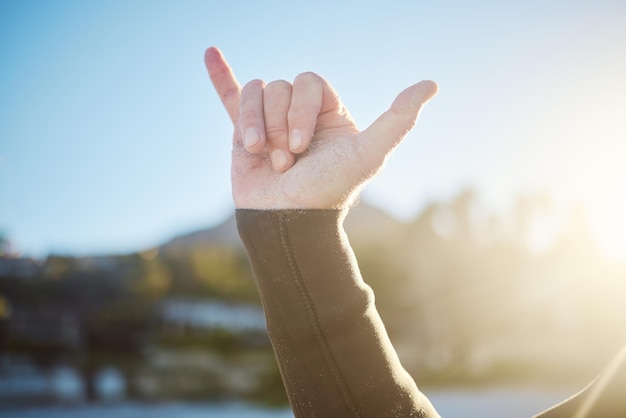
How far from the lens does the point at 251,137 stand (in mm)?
1405

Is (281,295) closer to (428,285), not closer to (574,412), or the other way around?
(574,412)

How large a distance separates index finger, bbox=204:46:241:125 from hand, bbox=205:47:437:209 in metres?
0.29

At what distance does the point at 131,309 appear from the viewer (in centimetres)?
3775

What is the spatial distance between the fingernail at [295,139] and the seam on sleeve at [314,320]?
0.62ft

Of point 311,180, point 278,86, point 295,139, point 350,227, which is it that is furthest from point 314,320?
point 350,227

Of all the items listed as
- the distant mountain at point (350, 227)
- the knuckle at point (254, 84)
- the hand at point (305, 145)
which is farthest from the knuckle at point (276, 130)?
the distant mountain at point (350, 227)

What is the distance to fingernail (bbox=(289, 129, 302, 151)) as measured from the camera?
1430 mm

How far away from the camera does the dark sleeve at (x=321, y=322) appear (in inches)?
55.6

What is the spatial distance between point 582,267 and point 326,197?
4956 centimetres

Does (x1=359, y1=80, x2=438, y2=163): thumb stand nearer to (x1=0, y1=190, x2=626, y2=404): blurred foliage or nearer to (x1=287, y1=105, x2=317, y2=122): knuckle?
(x1=287, y1=105, x2=317, y2=122): knuckle

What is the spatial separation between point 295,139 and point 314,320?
47cm

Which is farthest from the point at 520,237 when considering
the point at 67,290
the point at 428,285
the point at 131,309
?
the point at 67,290

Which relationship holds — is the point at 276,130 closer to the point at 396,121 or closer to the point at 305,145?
the point at 305,145

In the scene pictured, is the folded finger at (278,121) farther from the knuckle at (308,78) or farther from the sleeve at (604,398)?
the sleeve at (604,398)
